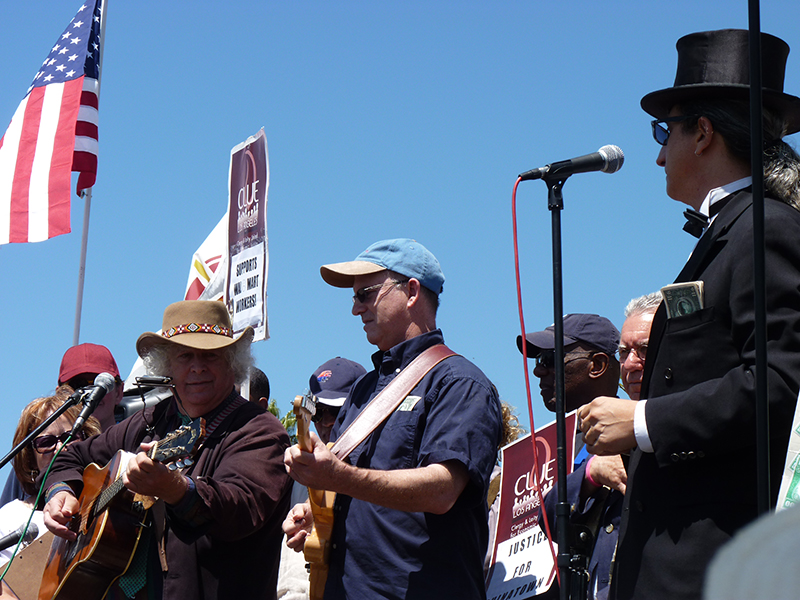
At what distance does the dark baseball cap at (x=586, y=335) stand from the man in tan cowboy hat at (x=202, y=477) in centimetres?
154

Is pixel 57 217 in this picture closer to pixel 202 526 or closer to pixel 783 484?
pixel 202 526

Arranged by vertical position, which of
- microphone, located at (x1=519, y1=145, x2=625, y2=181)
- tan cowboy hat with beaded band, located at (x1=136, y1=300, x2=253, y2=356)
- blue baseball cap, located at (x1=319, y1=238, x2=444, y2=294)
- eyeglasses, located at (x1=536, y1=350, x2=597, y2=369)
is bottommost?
eyeglasses, located at (x1=536, y1=350, x2=597, y2=369)

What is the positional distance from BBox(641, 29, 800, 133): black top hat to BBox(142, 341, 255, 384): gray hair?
2.74 m

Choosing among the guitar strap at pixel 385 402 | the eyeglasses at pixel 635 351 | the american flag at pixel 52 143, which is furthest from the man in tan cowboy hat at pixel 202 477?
the american flag at pixel 52 143

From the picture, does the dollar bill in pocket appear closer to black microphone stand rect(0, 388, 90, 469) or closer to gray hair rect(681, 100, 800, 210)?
gray hair rect(681, 100, 800, 210)

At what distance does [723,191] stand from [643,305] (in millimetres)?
1773

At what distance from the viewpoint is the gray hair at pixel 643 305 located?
14.6ft

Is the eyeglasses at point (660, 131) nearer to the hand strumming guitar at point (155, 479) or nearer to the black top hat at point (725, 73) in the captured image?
the black top hat at point (725, 73)

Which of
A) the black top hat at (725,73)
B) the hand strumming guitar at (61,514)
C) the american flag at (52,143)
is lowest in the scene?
the hand strumming guitar at (61,514)

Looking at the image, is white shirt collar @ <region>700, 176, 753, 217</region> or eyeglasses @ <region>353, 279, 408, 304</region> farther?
eyeglasses @ <region>353, 279, 408, 304</region>

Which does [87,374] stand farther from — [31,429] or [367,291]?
[367,291]

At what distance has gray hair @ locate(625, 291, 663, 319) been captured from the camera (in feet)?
14.6

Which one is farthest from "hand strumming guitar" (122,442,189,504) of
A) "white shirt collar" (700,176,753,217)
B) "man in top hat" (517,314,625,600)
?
"white shirt collar" (700,176,753,217)

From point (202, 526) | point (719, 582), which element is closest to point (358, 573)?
point (202, 526)
